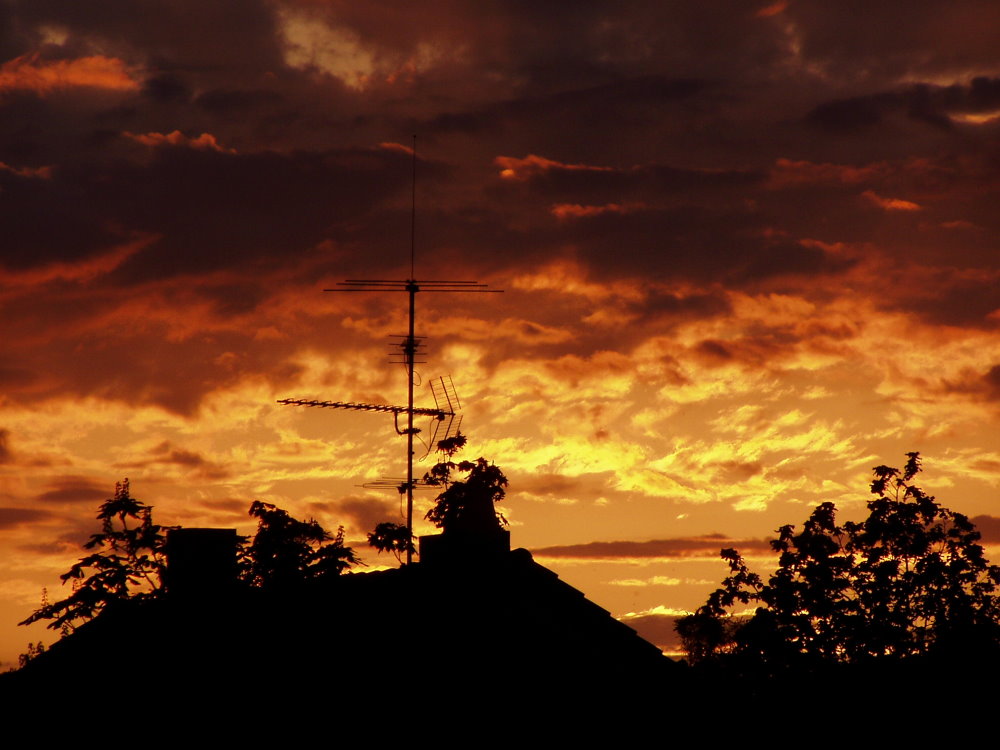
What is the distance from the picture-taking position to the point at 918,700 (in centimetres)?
3212

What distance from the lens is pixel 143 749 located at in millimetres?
20891

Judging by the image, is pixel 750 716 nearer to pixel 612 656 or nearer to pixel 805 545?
pixel 612 656

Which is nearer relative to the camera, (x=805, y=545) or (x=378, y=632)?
(x=378, y=632)

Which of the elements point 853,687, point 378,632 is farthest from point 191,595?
point 853,687

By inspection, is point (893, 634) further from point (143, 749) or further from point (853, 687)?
point (143, 749)

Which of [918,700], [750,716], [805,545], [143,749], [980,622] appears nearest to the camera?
[143,749]

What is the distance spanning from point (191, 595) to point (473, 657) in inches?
220

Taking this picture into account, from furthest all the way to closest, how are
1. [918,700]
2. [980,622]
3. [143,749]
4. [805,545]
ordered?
[805,545]
[980,622]
[918,700]
[143,749]

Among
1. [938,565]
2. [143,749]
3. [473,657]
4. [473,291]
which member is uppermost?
[473,291]

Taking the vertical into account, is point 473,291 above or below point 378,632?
above

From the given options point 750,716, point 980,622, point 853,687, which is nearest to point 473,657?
point 750,716

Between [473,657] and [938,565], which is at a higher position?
[938,565]

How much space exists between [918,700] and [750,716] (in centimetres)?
844

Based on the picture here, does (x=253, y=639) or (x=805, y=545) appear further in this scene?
(x=805, y=545)
